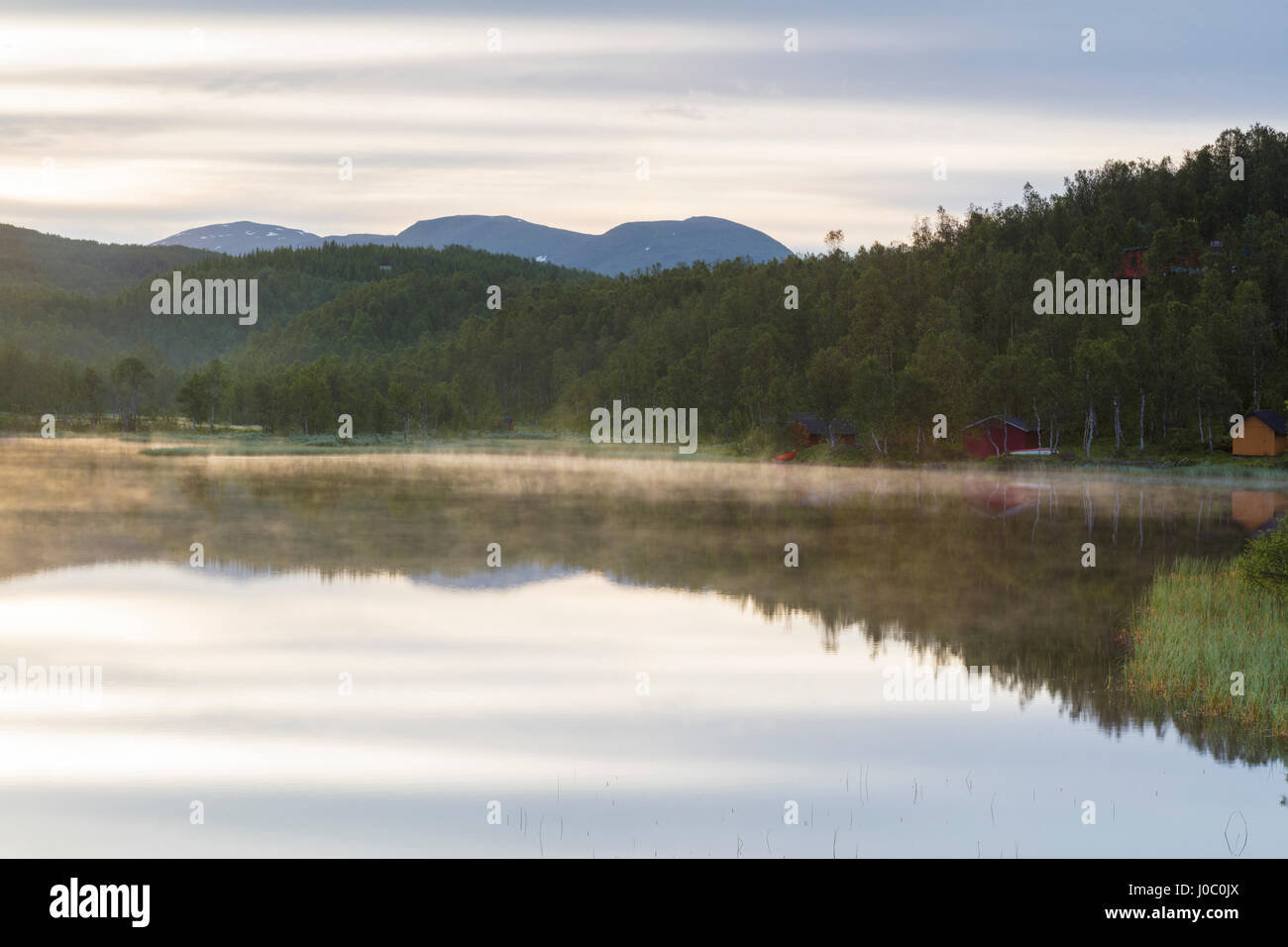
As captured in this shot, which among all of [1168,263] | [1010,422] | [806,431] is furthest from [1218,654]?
[1168,263]

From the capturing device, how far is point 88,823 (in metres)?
12.3

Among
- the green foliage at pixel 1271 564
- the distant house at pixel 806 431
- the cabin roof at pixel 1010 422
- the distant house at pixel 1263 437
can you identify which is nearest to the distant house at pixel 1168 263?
the cabin roof at pixel 1010 422

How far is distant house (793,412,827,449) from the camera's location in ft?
361

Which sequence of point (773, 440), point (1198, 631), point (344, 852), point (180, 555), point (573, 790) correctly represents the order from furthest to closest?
point (773, 440) < point (180, 555) < point (1198, 631) < point (573, 790) < point (344, 852)

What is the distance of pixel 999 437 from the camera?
3971 inches

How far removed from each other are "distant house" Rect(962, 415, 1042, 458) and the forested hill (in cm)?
176

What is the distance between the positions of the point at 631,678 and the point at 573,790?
6.18m

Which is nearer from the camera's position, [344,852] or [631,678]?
[344,852]

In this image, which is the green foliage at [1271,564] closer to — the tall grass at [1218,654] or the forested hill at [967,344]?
the tall grass at [1218,654]

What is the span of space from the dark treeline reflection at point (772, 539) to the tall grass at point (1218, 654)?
590 mm

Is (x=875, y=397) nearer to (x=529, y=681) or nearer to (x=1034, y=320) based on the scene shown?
(x=1034, y=320)

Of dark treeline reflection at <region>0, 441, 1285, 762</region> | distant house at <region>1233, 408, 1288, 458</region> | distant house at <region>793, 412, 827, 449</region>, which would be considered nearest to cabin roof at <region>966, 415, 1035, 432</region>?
distant house at <region>793, 412, 827, 449</region>

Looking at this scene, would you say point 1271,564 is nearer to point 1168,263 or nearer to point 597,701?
point 597,701
